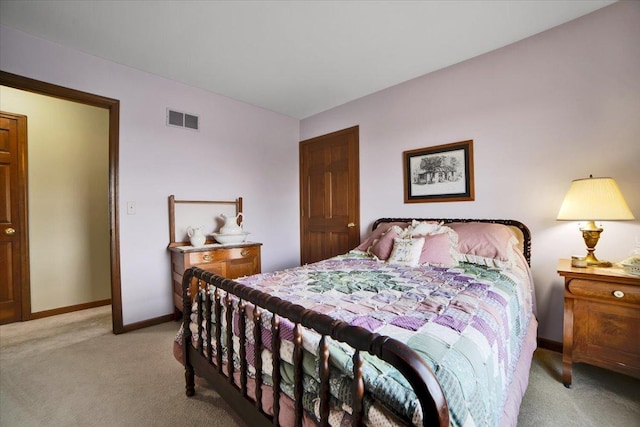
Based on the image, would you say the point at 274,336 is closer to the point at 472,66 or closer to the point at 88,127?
the point at 472,66

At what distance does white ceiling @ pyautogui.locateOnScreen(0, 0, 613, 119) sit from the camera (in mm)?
1897

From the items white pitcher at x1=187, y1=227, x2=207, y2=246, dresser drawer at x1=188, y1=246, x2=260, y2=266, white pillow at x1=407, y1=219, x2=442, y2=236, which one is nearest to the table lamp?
white pillow at x1=407, y1=219, x2=442, y2=236

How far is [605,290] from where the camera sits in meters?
1.60

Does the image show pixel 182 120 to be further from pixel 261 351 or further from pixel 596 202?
pixel 596 202

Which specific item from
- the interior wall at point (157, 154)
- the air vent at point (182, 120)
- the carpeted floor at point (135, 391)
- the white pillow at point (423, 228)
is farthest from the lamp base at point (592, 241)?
the air vent at point (182, 120)

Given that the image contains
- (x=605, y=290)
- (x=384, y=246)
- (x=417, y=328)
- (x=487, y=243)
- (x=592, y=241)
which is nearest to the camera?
(x=417, y=328)

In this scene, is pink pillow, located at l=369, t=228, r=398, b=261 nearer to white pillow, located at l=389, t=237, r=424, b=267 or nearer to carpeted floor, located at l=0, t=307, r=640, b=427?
white pillow, located at l=389, t=237, r=424, b=267

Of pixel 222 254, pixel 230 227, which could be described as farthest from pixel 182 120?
pixel 222 254

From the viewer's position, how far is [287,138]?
13.2 feet

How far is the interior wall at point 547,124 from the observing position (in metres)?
1.88

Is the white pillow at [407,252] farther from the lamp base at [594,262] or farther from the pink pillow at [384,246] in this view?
the lamp base at [594,262]

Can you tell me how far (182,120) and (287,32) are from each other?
155 centimetres

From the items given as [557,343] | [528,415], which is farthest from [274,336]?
[557,343]

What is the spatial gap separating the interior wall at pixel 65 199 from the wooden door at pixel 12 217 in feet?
0.26
